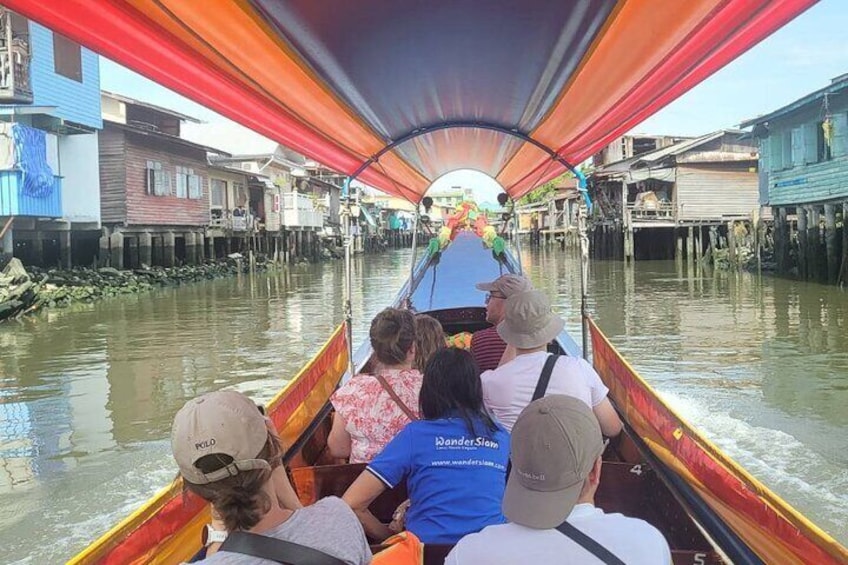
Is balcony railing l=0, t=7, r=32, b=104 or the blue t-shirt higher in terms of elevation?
balcony railing l=0, t=7, r=32, b=104

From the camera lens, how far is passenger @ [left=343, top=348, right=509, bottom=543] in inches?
93.9

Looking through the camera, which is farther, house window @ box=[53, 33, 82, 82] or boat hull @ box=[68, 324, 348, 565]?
house window @ box=[53, 33, 82, 82]

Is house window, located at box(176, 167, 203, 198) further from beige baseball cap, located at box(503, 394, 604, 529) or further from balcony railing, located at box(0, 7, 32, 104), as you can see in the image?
beige baseball cap, located at box(503, 394, 604, 529)

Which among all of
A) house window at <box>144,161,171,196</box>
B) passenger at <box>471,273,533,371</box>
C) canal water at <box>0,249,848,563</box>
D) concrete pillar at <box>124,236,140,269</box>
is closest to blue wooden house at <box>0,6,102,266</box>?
concrete pillar at <box>124,236,140,269</box>

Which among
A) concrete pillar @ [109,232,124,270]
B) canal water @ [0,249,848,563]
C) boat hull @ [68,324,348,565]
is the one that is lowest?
canal water @ [0,249,848,563]

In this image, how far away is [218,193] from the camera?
109 ft

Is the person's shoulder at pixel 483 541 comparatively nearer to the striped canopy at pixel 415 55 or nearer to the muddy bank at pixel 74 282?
the striped canopy at pixel 415 55

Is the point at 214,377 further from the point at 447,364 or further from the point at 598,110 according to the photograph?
the point at 447,364

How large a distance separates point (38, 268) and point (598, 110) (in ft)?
69.0

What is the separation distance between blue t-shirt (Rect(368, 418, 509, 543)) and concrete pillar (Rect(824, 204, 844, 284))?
69.9ft

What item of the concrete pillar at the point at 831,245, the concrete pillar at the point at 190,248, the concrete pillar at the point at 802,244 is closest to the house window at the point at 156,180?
the concrete pillar at the point at 190,248

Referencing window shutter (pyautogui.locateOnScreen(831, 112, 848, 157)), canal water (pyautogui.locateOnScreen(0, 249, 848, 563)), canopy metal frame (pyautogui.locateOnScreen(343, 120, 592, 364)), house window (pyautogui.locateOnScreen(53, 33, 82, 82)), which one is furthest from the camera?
house window (pyautogui.locateOnScreen(53, 33, 82, 82))

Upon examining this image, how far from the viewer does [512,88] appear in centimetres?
415

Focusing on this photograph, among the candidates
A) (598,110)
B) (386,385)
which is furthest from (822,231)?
(386,385)
